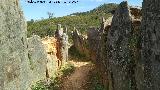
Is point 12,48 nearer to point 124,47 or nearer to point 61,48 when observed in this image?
point 124,47

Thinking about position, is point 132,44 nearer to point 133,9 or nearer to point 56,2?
point 133,9

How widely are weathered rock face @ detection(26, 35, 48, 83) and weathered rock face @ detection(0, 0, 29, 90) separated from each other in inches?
602

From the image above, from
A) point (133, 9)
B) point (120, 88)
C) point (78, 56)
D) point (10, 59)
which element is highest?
point (133, 9)

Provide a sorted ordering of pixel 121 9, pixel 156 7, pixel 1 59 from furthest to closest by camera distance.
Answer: pixel 121 9 < pixel 156 7 < pixel 1 59

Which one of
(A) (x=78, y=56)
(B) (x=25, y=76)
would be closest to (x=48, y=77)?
(A) (x=78, y=56)

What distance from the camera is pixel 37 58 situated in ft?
89.1

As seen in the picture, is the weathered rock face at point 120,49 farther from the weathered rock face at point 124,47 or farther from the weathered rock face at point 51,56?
the weathered rock face at point 51,56

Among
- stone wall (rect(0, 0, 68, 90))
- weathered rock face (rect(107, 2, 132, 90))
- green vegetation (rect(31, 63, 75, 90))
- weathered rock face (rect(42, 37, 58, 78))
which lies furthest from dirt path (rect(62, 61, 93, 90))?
stone wall (rect(0, 0, 68, 90))

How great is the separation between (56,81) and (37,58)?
7.81 feet

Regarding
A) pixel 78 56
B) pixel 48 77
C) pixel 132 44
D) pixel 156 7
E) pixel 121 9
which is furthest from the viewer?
pixel 78 56

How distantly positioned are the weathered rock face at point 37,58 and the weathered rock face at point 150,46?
49.9ft

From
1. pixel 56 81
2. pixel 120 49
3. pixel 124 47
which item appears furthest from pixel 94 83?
pixel 124 47

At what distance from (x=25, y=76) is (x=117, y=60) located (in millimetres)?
5625

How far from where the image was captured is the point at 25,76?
1093 cm
